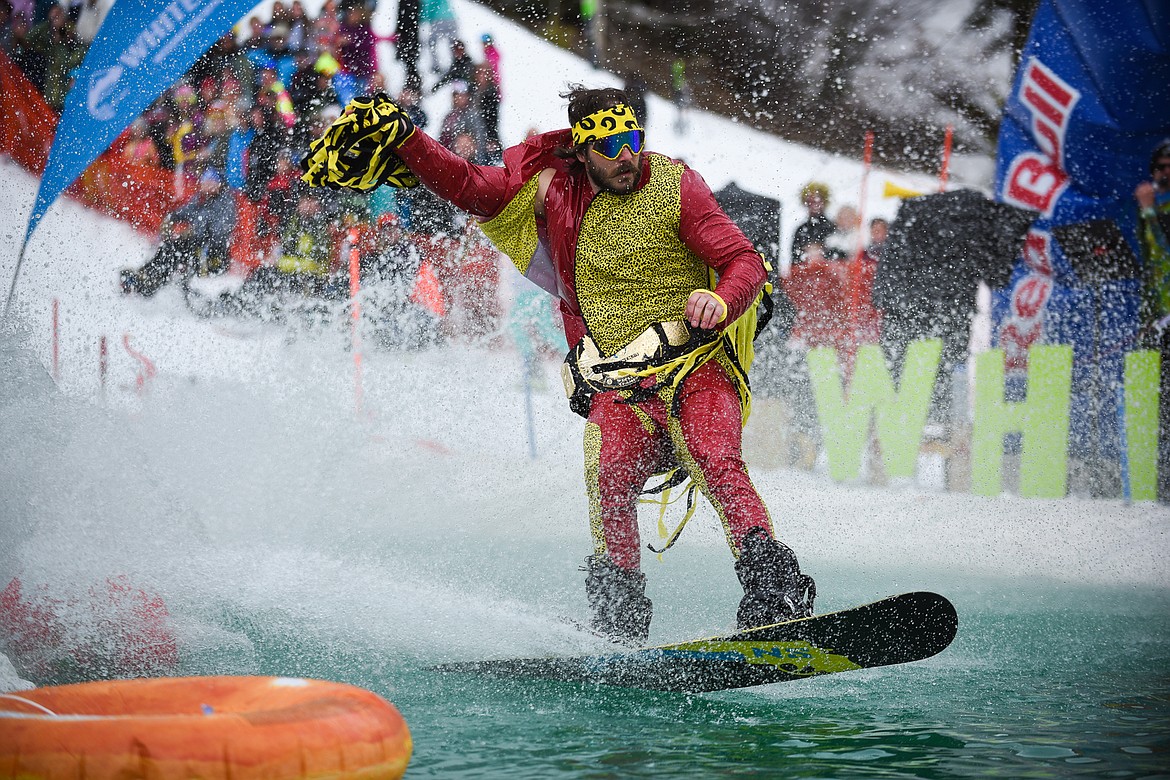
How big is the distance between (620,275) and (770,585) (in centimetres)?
97

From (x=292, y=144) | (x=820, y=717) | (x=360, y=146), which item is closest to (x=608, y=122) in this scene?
(x=360, y=146)

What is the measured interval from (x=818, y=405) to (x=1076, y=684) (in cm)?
383

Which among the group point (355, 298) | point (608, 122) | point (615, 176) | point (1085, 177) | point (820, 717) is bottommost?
point (820, 717)

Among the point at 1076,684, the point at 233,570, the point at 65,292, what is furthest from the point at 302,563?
the point at 65,292

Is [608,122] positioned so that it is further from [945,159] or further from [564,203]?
[945,159]

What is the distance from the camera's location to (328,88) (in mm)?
8227

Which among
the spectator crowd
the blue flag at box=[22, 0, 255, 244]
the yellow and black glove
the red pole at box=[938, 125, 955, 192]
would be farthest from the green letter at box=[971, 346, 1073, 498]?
the blue flag at box=[22, 0, 255, 244]

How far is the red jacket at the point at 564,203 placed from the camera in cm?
312

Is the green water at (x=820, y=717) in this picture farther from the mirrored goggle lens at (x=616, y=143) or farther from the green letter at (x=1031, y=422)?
the green letter at (x=1031, y=422)

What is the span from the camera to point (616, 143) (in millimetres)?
3170

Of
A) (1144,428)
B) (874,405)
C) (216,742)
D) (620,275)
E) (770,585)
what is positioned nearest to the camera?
(216,742)

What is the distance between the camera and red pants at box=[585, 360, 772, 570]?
123 inches

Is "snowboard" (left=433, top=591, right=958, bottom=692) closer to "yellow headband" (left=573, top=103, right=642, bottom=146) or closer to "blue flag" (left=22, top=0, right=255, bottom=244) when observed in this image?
"yellow headband" (left=573, top=103, right=642, bottom=146)

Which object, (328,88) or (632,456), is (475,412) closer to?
(328,88)
